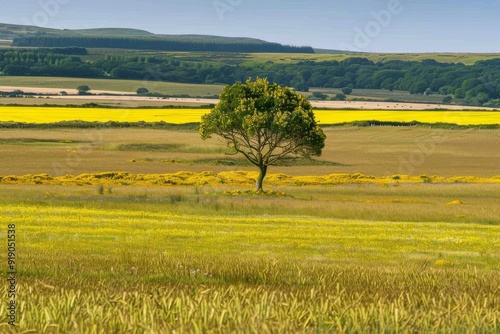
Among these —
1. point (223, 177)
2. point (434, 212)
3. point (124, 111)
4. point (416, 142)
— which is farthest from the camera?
point (124, 111)

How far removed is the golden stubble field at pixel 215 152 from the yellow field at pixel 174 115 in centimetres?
1220

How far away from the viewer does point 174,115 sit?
142 meters

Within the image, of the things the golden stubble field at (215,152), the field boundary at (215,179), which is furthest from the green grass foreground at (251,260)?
the golden stubble field at (215,152)

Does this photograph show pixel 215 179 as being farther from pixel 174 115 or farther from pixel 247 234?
pixel 174 115

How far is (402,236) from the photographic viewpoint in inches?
1341

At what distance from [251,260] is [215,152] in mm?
78470

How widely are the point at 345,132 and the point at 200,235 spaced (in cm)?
9296

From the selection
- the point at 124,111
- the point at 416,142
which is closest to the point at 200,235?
the point at 416,142

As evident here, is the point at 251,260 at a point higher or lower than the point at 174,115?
higher

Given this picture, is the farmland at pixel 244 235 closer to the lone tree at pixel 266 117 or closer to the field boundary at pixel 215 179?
the field boundary at pixel 215 179

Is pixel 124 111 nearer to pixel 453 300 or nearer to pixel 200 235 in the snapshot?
pixel 200 235

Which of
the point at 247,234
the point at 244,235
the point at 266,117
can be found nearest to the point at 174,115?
the point at 266,117

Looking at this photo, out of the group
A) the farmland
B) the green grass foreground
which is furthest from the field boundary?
the green grass foreground

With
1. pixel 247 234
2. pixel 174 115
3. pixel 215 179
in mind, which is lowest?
pixel 174 115
